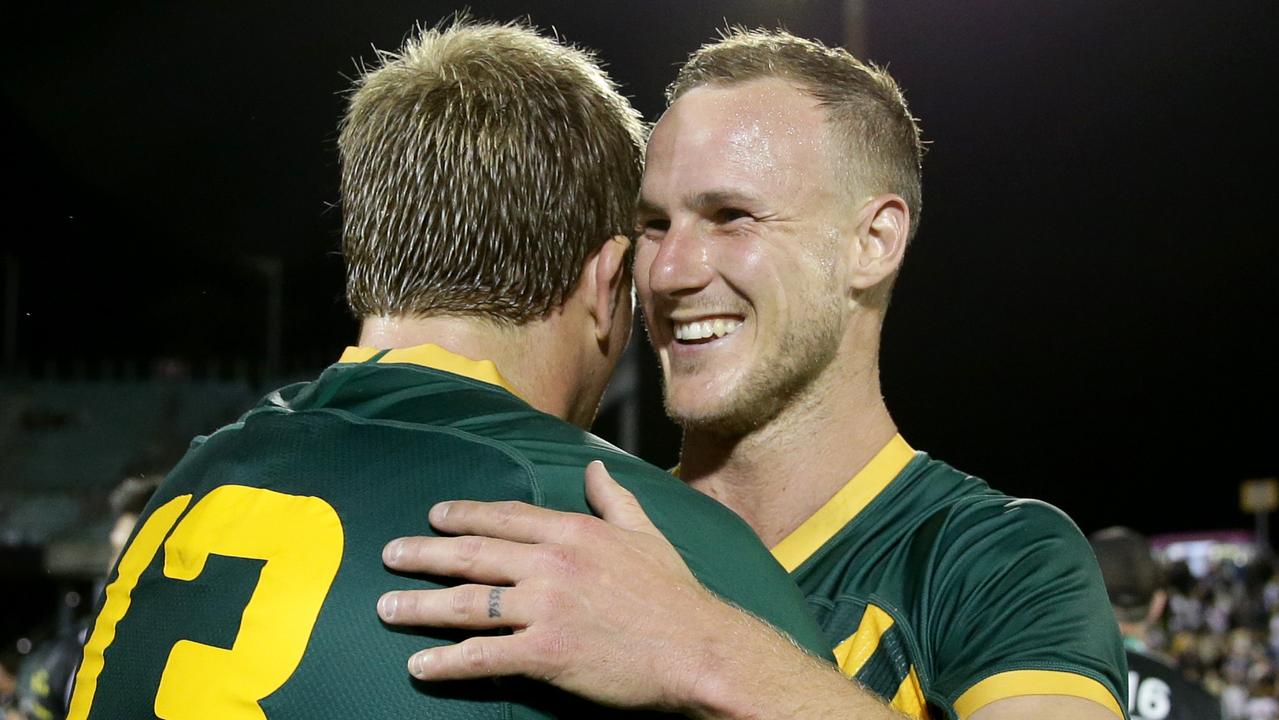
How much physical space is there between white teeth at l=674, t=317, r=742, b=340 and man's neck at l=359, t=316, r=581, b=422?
57 centimetres

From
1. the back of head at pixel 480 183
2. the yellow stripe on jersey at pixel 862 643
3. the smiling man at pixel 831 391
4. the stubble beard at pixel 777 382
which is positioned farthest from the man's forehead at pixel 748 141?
the yellow stripe on jersey at pixel 862 643

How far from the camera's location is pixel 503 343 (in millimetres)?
1479

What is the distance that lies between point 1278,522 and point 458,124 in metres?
46.9

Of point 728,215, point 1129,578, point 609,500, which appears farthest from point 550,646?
point 1129,578

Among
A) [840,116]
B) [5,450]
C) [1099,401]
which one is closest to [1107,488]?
[1099,401]

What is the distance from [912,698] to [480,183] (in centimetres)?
95

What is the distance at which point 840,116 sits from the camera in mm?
2131

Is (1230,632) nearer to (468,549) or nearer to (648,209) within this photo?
(648,209)

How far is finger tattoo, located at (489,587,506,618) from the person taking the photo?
3.82ft

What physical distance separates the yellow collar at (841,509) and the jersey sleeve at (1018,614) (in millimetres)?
213

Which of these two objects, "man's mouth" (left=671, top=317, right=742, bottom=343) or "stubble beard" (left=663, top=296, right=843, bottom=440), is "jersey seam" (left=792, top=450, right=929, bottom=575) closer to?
"stubble beard" (left=663, top=296, right=843, bottom=440)

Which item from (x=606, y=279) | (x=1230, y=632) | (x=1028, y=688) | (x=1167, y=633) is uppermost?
(x=606, y=279)

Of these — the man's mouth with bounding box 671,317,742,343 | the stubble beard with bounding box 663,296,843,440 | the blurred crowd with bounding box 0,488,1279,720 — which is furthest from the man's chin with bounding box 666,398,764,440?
the blurred crowd with bounding box 0,488,1279,720

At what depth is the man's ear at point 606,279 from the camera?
159cm
